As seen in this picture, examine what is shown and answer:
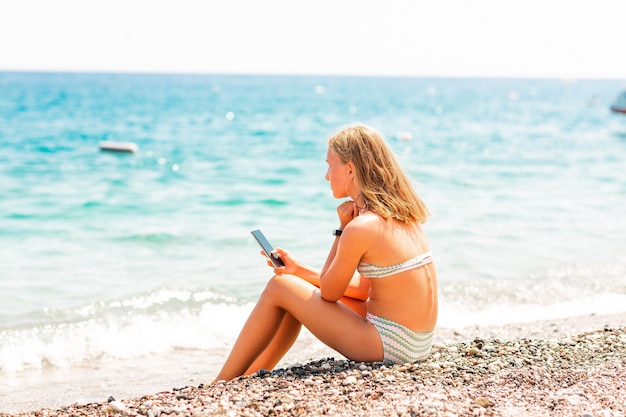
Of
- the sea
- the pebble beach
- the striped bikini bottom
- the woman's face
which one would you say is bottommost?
the sea

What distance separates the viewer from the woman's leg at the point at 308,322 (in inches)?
170

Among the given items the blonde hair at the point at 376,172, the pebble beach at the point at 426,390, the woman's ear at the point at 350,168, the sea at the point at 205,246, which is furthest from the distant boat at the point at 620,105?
the woman's ear at the point at 350,168

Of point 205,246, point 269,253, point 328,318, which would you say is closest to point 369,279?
point 328,318

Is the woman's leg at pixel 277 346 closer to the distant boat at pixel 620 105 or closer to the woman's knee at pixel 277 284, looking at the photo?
the woman's knee at pixel 277 284

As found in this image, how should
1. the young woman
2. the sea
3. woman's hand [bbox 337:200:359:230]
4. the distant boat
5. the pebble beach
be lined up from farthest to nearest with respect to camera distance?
the distant boat
the sea
woman's hand [bbox 337:200:359:230]
the young woman
the pebble beach

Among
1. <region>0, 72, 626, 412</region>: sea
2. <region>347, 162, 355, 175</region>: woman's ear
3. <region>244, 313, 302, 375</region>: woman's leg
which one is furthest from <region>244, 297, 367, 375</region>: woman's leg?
<region>0, 72, 626, 412</region>: sea

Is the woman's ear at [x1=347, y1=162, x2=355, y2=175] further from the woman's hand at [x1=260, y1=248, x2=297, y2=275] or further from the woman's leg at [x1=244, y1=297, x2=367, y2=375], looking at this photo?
the woman's leg at [x1=244, y1=297, x2=367, y2=375]

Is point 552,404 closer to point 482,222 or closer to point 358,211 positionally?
point 358,211

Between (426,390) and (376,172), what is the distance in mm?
1337

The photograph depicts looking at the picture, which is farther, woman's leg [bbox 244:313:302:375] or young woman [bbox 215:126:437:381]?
woman's leg [bbox 244:313:302:375]

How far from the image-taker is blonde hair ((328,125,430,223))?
168 inches

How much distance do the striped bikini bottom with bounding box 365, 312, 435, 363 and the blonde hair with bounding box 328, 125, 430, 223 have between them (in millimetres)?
662

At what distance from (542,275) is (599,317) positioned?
5.84 feet

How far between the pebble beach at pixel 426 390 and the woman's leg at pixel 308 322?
0.49ft
